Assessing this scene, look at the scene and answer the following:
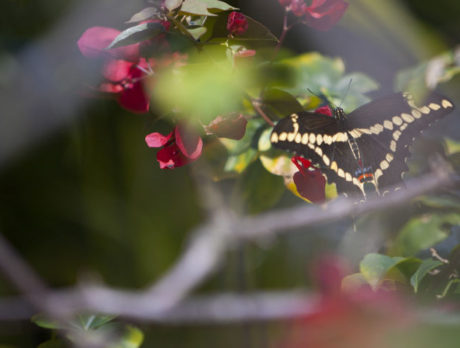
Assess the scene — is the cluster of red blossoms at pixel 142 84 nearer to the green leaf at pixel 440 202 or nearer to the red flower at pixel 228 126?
the red flower at pixel 228 126

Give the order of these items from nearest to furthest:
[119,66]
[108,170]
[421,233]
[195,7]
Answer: [195,7]
[119,66]
[421,233]
[108,170]

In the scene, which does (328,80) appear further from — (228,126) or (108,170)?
(108,170)

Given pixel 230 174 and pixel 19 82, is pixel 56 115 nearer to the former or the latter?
pixel 19 82

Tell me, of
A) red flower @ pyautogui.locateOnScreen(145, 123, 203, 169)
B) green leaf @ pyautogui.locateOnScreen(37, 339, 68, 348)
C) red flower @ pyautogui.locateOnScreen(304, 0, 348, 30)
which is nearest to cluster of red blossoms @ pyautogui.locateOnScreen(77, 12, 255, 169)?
red flower @ pyautogui.locateOnScreen(145, 123, 203, 169)

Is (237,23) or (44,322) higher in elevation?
(237,23)

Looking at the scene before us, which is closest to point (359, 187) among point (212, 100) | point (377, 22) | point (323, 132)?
point (323, 132)

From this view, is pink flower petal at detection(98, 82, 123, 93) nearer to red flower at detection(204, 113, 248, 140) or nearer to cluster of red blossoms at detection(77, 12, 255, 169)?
cluster of red blossoms at detection(77, 12, 255, 169)

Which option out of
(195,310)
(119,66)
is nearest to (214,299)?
(195,310)
